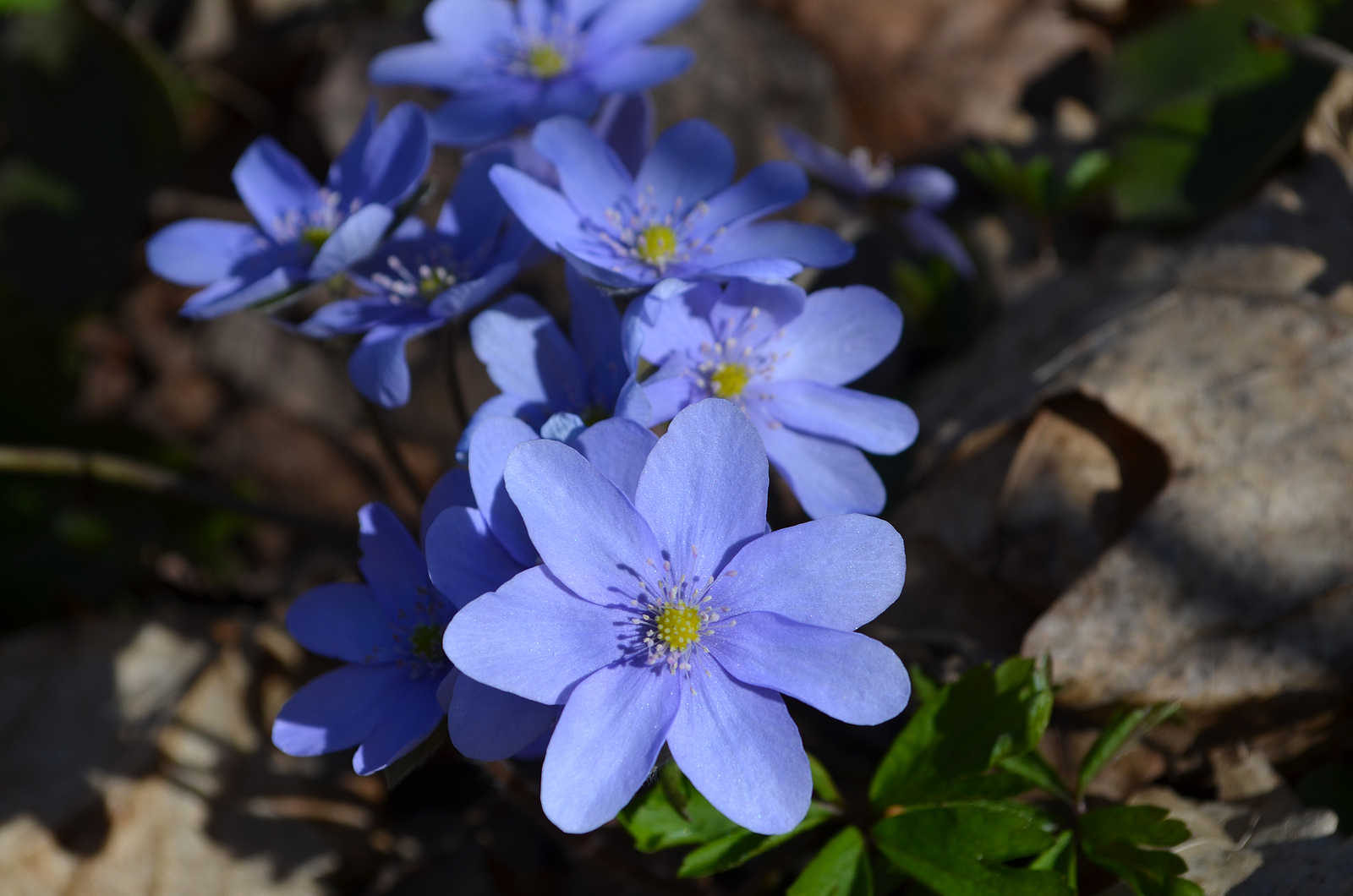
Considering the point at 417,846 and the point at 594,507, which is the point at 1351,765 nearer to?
the point at 594,507

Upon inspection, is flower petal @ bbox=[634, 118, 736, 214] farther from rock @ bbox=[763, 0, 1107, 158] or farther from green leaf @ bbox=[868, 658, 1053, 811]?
rock @ bbox=[763, 0, 1107, 158]

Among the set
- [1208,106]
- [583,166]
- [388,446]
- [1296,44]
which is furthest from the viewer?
[1208,106]

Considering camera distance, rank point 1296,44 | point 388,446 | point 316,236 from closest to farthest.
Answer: point 316,236 → point 388,446 → point 1296,44

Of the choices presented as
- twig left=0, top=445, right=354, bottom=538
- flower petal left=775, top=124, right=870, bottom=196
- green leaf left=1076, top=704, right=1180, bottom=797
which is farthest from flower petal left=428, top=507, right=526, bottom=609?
flower petal left=775, top=124, right=870, bottom=196

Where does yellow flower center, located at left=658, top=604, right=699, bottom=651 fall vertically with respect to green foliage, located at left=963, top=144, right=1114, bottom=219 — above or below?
below

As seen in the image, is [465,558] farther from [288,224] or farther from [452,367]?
[288,224]

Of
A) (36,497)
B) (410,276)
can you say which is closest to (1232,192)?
(410,276)

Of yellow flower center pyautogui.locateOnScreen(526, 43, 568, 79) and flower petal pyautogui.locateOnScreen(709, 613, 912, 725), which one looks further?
yellow flower center pyautogui.locateOnScreen(526, 43, 568, 79)

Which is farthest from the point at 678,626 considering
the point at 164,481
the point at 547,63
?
the point at 164,481
